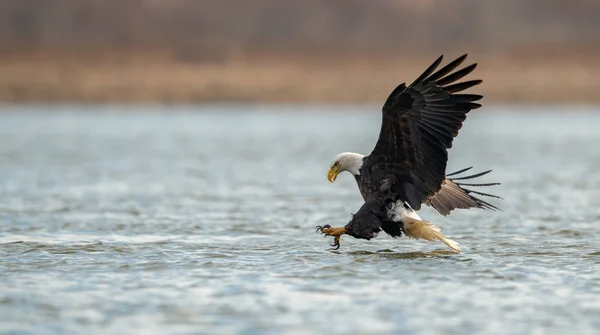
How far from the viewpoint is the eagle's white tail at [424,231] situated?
7.93 metres

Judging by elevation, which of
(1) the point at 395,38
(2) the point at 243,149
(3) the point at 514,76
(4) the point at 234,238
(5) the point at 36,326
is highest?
(1) the point at 395,38

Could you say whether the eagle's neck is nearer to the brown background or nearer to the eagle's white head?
the eagle's white head

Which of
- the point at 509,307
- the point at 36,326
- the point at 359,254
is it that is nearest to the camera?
the point at 36,326

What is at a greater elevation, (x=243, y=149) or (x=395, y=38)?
(x=395, y=38)

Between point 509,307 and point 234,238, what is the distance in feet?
10.9

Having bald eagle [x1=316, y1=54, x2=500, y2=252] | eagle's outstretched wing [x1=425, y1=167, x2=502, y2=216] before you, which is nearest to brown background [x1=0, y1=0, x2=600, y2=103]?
eagle's outstretched wing [x1=425, y1=167, x2=502, y2=216]

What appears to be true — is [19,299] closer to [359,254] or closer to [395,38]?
[359,254]

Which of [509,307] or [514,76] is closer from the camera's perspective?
[509,307]

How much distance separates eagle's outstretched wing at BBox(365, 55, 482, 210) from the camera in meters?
7.71

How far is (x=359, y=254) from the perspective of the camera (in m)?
8.18

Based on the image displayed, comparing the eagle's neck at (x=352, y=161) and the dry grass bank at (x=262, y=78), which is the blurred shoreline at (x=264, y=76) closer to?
the dry grass bank at (x=262, y=78)

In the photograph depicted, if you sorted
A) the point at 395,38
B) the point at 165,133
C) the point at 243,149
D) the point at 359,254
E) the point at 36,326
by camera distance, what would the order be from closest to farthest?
the point at 36,326, the point at 359,254, the point at 243,149, the point at 165,133, the point at 395,38

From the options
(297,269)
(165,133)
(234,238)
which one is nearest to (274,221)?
(234,238)

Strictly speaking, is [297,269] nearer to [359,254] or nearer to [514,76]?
[359,254]
